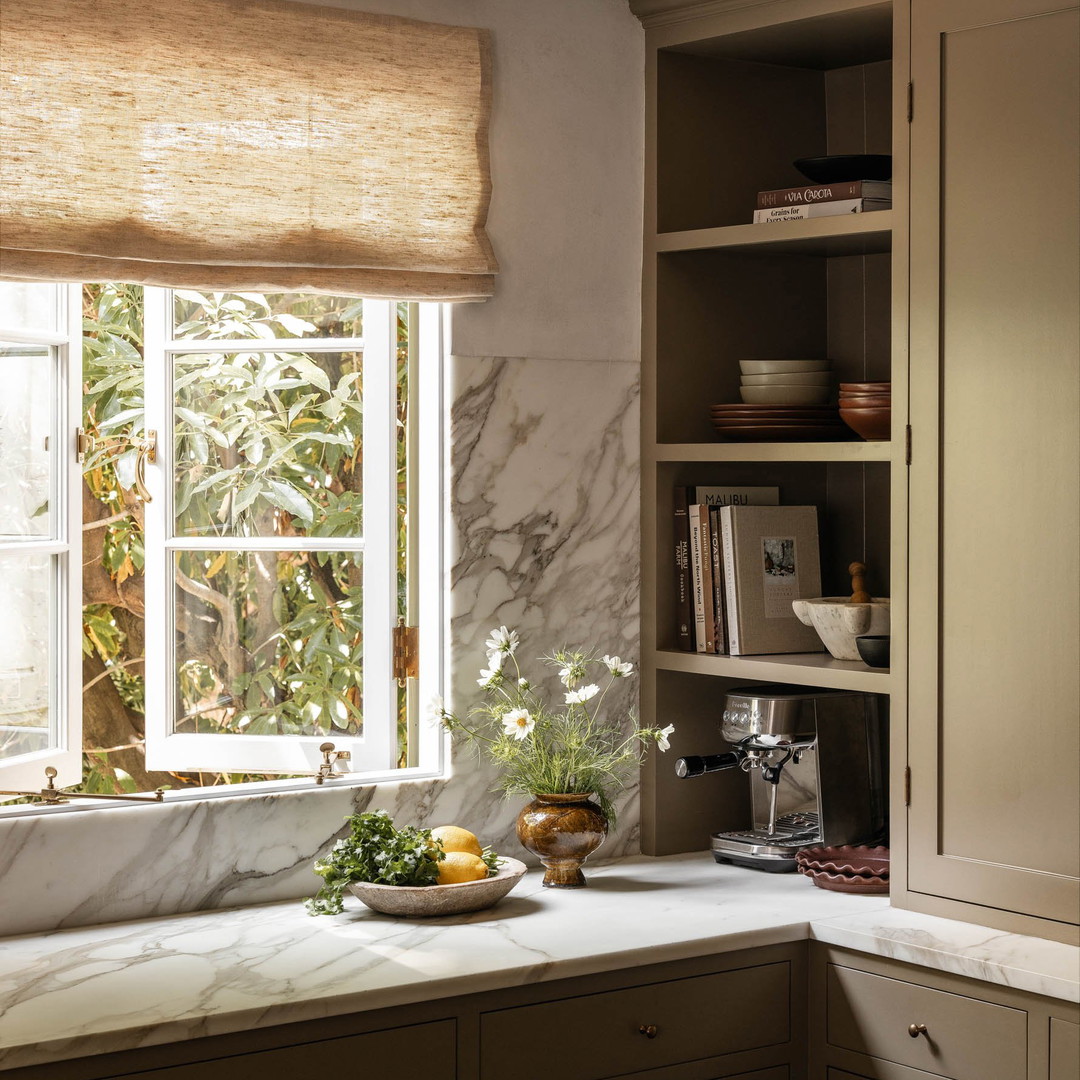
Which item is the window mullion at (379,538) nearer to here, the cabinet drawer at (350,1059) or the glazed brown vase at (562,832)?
the glazed brown vase at (562,832)

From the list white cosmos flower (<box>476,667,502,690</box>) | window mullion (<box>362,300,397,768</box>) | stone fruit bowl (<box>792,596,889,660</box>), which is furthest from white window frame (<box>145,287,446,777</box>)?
stone fruit bowl (<box>792,596,889,660</box>)

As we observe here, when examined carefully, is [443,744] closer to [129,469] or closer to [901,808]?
[901,808]

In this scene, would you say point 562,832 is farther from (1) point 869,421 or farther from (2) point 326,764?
(1) point 869,421

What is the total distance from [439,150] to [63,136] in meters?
0.67

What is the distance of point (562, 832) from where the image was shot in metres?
2.56

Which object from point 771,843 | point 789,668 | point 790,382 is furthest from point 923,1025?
point 790,382

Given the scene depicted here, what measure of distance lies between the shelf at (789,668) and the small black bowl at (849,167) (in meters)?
0.90

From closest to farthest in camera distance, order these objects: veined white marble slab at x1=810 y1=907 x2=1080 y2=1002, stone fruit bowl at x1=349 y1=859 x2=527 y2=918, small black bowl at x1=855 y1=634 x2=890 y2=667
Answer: veined white marble slab at x1=810 y1=907 x2=1080 y2=1002 < stone fruit bowl at x1=349 y1=859 x2=527 y2=918 < small black bowl at x1=855 y1=634 x2=890 y2=667

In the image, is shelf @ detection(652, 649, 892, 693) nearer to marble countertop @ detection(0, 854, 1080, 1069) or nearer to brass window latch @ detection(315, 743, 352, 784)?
marble countertop @ detection(0, 854, 1080, 1069)

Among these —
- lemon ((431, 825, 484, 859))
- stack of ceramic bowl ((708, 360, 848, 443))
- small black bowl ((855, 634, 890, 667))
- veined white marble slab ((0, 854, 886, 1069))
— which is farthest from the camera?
stack of ceramic bowl ((708, 360, 848, 443))

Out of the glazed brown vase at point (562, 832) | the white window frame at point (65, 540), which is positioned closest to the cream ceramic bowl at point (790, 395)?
the glazed brown vase at point (562, 832)

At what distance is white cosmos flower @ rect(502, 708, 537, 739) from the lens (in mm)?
2561

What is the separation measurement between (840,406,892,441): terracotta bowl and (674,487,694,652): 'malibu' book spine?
0.38 metres

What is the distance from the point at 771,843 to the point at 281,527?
1127 mm
